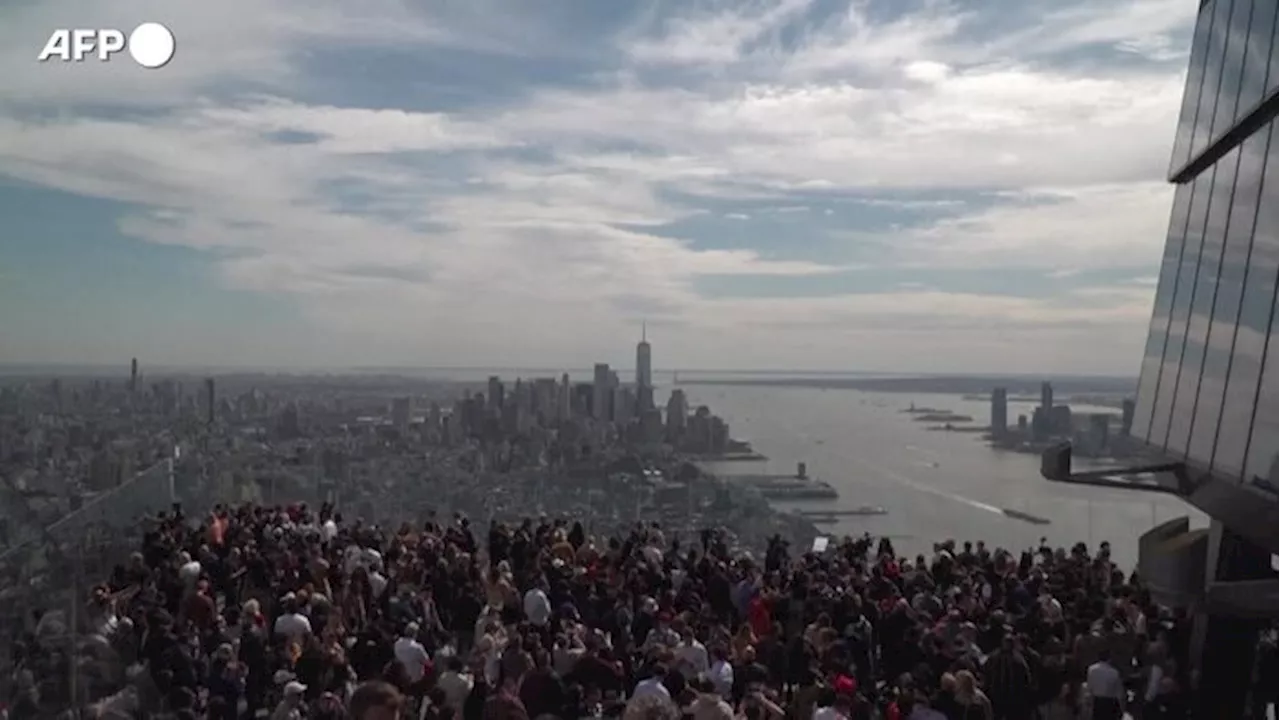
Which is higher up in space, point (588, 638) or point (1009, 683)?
point (588, 638)

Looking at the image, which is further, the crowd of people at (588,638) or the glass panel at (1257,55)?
the glass panel at (1257,55)

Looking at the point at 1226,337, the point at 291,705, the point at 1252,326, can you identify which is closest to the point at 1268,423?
the point at 1252,326

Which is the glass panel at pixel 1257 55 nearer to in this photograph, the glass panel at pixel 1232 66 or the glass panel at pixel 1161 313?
the glass panel at pixel 1232 66

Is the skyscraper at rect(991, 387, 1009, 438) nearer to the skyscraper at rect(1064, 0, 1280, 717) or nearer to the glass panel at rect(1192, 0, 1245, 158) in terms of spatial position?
the skyscraper at rect(1064, 0, 1280, 717)

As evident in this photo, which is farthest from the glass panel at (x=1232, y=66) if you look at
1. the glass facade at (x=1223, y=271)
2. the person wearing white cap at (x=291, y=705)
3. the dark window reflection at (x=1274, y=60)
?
the person wearing white cap at (x=291, y=705)

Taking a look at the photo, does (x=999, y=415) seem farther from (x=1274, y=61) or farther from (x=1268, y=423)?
(x=1268, y=423)
